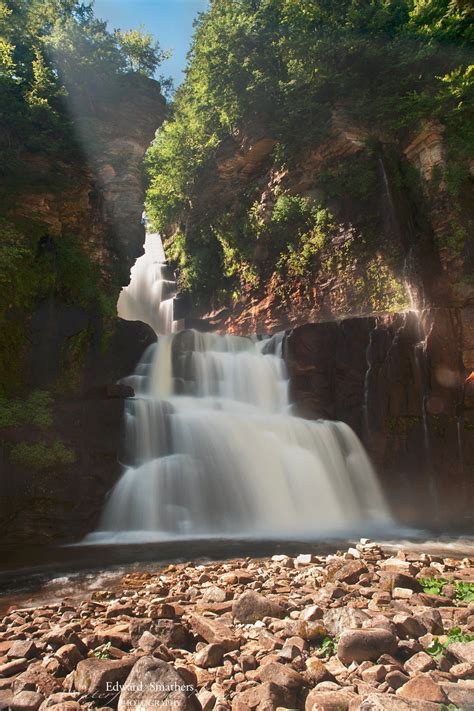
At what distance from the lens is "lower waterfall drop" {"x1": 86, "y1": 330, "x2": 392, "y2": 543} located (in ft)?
43.0

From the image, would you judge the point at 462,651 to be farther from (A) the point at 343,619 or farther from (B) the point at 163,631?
(B) the point at 163,631

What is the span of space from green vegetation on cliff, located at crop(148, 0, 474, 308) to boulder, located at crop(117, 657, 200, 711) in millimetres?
18545

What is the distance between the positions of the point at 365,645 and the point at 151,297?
29.8m

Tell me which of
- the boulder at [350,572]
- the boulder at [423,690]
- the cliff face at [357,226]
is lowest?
the boulder at [350,572]

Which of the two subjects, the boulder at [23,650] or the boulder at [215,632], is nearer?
the boulder at [215,632]

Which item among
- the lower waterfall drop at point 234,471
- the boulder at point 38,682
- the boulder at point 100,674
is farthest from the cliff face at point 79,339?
the boulder at point 100,674

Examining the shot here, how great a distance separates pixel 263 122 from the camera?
961 inches

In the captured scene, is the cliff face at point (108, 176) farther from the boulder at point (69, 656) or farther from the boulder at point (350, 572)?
the boulder at point (69, 656)

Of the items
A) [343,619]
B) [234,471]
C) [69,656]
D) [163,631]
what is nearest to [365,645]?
[343,619]

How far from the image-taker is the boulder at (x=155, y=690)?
10.3 feet

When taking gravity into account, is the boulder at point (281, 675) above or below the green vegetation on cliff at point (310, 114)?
below

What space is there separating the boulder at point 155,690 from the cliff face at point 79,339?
10.2m

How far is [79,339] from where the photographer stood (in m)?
15.9

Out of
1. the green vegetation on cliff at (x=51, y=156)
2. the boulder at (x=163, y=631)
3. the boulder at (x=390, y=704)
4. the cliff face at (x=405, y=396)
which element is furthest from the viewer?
the cliff face at (x=405, y=396)
